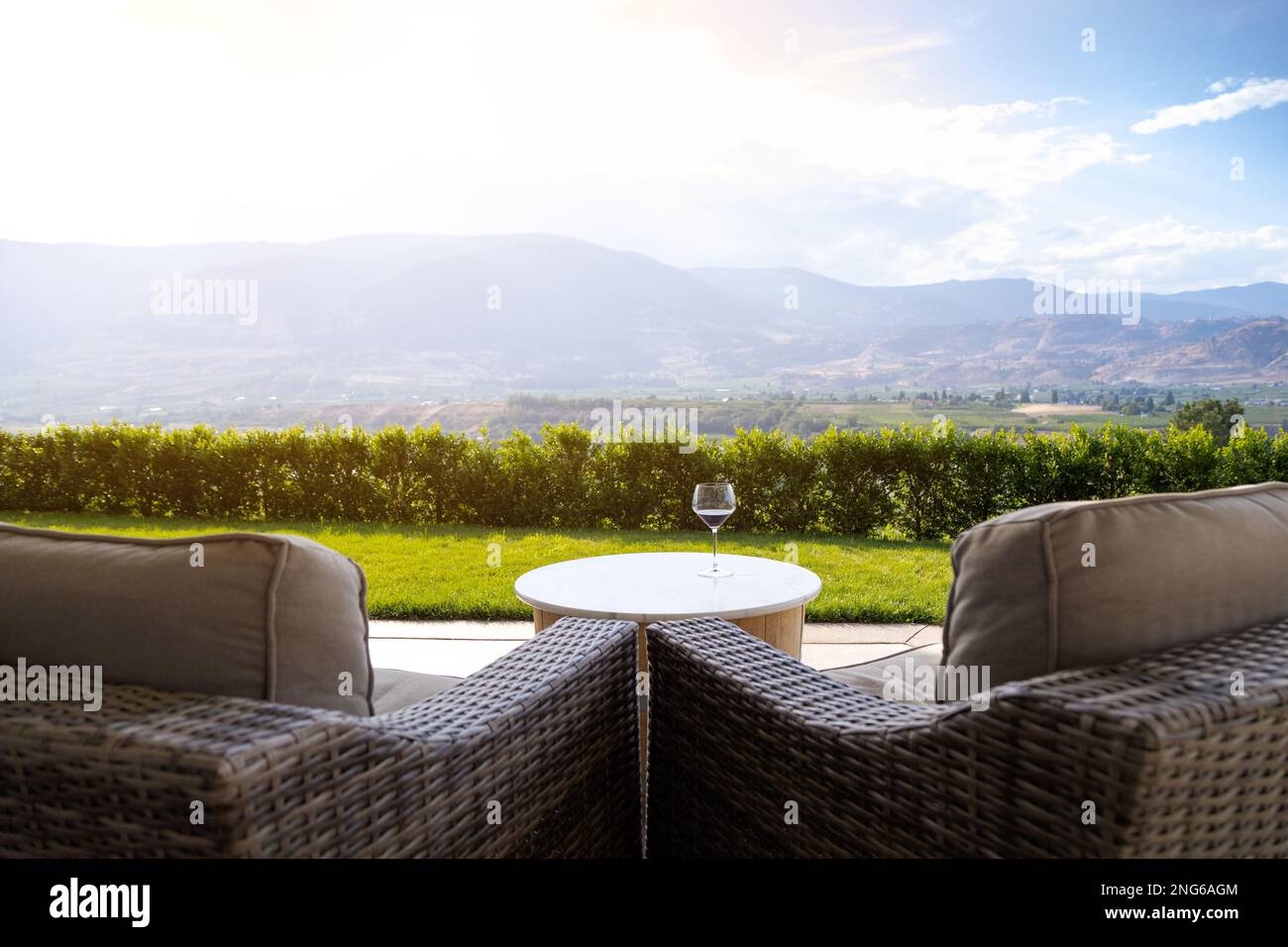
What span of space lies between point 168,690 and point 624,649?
81cm

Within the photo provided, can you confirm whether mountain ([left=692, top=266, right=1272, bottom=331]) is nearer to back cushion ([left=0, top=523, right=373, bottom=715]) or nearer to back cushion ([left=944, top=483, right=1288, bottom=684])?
back cushion ([left=944, top=483, right=1288, bottom=684])

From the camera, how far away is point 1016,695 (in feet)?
2.79

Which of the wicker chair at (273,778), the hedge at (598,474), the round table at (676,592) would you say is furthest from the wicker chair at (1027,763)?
the hedge at (598,474)

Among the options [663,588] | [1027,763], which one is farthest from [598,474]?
[1027,763]

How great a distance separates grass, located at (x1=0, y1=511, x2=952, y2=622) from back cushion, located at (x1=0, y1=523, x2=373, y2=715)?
134 inches

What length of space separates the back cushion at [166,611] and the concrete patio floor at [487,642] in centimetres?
264

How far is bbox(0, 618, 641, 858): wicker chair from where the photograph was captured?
0.77 metres

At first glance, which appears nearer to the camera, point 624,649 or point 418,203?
point 624,649

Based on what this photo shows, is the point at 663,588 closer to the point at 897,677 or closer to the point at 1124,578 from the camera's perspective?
the point at 897,677

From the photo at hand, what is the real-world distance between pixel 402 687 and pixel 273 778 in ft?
3.81

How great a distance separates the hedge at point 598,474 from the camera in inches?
261

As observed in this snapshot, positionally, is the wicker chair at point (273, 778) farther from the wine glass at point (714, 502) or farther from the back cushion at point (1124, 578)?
the wine glass at point (714, 502)

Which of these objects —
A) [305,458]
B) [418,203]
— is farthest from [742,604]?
[418,203]

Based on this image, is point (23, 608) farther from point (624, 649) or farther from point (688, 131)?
point (688, 131)
